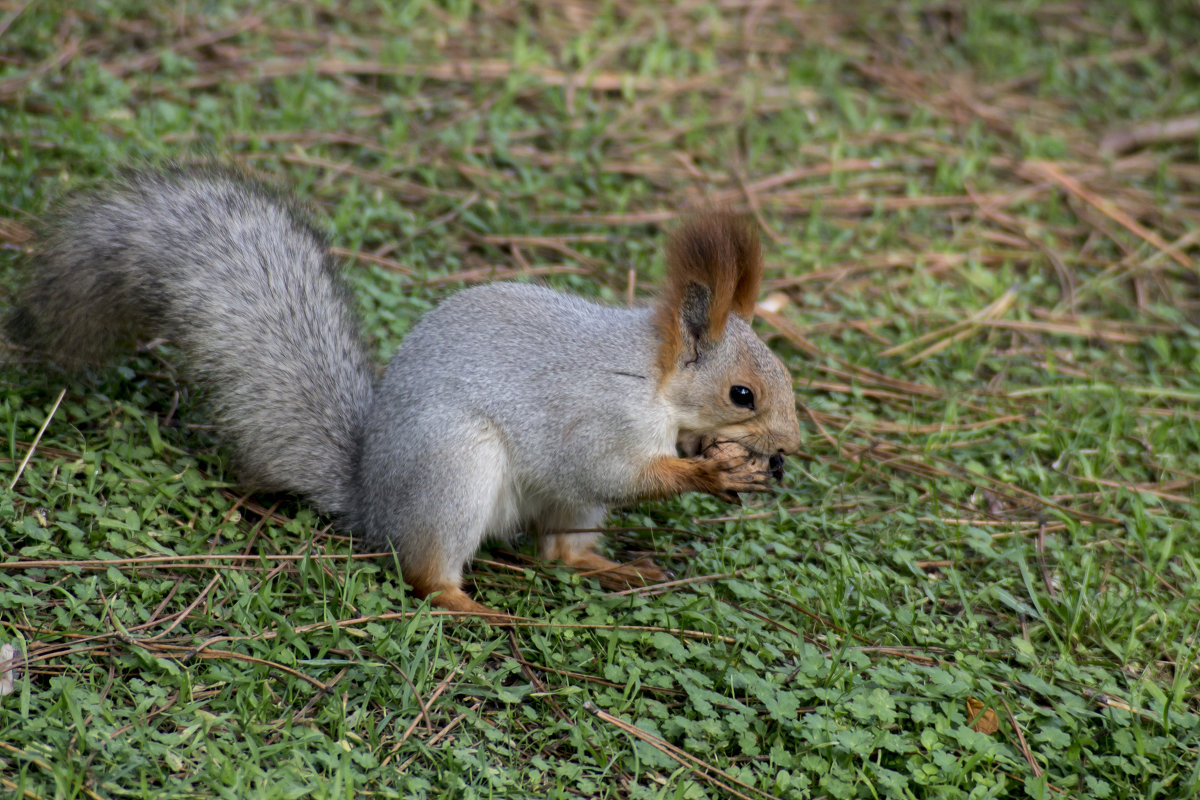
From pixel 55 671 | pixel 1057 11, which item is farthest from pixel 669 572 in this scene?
pixel 1057 11

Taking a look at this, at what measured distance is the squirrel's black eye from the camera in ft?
8.79

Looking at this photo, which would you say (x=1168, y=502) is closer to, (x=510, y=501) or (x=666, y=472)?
(x=666, y=472)

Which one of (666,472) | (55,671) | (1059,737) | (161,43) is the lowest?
(1059,737)

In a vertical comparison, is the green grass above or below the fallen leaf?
above

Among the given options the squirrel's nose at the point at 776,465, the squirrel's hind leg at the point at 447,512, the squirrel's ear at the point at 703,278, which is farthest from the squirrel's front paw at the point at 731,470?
the squirrel's hind leg at the point at 447,512

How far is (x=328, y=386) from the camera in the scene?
2.76 m

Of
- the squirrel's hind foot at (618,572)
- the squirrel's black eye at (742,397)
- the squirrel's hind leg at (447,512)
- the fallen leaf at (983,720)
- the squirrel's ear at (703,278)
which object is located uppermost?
the squirrel's ear at (703,278)

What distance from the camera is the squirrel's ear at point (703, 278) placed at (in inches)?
102

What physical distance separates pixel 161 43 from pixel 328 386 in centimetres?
243

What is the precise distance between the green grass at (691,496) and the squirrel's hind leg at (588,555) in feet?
0.30

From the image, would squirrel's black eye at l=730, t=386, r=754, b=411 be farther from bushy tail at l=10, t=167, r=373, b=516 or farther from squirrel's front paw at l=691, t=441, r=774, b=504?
bushy tail at l=10, t=167, r=373, b=516

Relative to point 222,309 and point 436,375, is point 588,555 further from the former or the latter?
point 222,309

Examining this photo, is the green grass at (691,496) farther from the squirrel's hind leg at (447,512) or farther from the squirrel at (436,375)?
the squirrel at (436,375)

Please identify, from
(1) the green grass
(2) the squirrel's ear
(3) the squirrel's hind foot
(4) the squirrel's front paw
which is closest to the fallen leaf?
(1) the green grass
